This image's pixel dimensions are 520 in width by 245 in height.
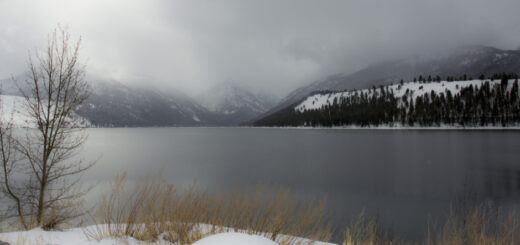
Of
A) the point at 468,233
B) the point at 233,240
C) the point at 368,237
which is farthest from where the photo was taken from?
the point at 368,237

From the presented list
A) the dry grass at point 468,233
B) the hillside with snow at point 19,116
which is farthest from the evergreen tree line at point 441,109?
the hillside with snow at point 19,116

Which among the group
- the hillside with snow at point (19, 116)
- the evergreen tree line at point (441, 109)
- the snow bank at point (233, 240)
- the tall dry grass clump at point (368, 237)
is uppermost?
the evergreen tree line at point (441, 109)

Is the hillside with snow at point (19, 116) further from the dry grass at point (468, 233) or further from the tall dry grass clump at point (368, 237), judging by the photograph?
the dry grass at point (468, 233)

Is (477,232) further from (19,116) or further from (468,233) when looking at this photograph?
(19,116)

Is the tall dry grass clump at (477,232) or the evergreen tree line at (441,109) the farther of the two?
the evergreen tree line at (441,109)

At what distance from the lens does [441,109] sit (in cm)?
11069

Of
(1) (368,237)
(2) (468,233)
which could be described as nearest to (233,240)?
(2) (468,233)

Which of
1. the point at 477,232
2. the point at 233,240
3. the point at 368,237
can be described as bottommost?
the point at 368,237

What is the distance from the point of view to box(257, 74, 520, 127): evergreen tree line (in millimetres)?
99625

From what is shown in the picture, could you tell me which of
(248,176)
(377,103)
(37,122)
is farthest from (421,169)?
(377,103)

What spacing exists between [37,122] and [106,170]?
23.0 metres

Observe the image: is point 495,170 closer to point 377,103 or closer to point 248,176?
point 248,176

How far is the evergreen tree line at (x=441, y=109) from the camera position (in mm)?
99625

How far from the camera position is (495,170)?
71.6 feet
